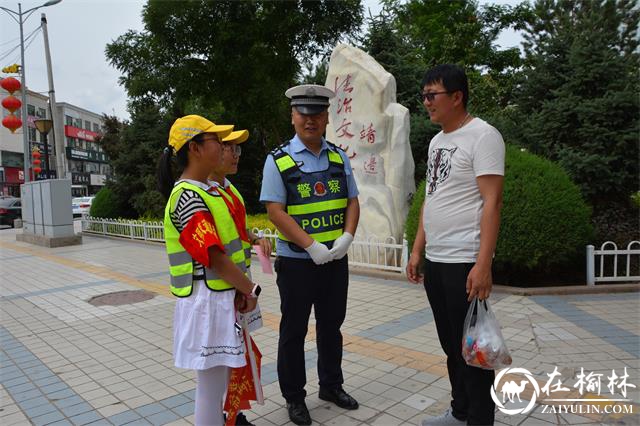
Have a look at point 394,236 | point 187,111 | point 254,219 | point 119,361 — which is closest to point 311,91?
point 119,361

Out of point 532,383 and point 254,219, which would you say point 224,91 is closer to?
point 254,219

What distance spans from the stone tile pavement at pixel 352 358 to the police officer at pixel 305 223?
1.53 ft

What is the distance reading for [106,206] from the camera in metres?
15.9

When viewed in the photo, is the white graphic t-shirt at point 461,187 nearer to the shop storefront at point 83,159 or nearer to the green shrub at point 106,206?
the green shrub at point 106,206

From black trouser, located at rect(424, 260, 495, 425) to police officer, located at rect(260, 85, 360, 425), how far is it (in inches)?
22.3

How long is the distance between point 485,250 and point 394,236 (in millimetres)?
5069

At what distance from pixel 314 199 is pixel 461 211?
32.9 inches

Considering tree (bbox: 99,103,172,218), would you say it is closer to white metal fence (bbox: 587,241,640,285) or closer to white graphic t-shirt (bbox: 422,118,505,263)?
white metal fence (bbox: 587,241,640,285)

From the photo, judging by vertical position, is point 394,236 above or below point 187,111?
below

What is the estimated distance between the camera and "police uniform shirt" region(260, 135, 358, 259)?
2.65 meters

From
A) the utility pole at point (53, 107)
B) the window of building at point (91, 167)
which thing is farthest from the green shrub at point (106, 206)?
the window of building at point (91, 167)

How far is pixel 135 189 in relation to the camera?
16156 mm

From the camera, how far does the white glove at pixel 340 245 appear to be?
2.67 m

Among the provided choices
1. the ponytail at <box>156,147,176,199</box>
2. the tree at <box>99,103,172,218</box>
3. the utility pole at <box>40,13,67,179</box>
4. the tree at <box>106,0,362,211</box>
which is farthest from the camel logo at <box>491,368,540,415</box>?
the utility pole at <box>40,13,67,179</box>
